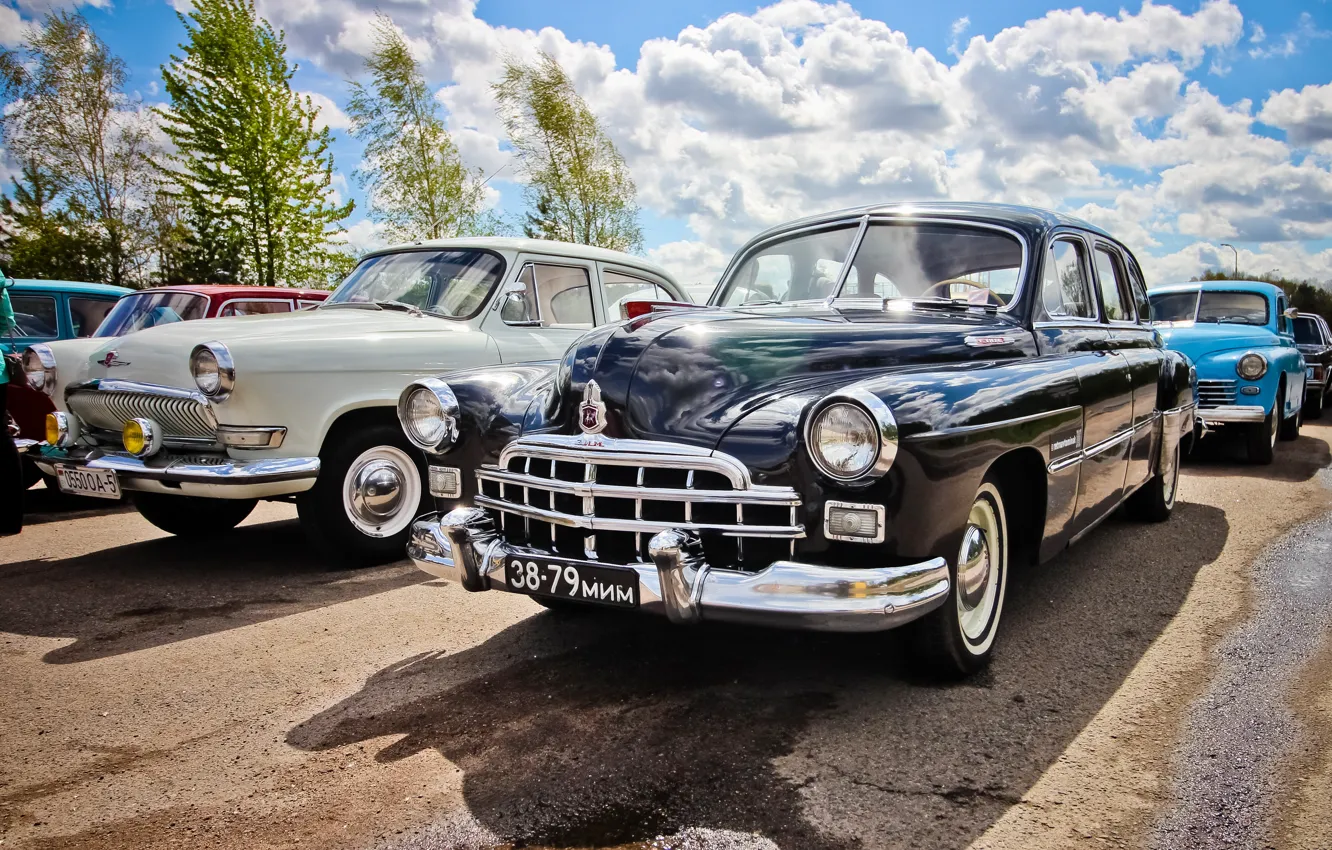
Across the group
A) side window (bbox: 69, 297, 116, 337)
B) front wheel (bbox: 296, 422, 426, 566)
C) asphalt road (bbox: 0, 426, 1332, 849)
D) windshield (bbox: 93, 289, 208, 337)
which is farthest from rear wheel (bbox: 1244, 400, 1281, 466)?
side window (bbox: 69, 297, 116, 337)

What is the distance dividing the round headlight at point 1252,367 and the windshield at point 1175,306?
5.48 feet

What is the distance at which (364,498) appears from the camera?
16.6 feet

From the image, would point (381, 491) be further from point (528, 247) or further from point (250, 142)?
point (250, 142)

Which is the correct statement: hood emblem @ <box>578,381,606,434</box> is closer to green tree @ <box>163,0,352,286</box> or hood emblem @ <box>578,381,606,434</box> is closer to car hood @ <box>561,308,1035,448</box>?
car hood @ <box>561,308,1035,448</box>

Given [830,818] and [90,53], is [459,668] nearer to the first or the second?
[830,818]

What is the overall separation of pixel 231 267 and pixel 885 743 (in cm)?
1965

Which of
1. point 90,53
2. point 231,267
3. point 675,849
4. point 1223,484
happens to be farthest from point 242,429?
point 90,53

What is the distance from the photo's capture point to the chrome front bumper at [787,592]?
8.34 feet

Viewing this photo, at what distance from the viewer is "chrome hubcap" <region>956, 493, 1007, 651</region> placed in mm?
3105

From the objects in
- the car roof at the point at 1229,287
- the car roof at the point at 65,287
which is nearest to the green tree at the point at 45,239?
the car roof at the point at 65,287

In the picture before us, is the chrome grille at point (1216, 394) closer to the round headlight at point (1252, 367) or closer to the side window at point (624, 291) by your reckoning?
the round headlight at point (1252, 367)

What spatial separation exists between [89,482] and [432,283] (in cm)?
216

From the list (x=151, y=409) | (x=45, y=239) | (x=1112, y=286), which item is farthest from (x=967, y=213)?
(x=45, y=239)

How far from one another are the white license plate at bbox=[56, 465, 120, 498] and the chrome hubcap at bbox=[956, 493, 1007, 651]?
4046mm
